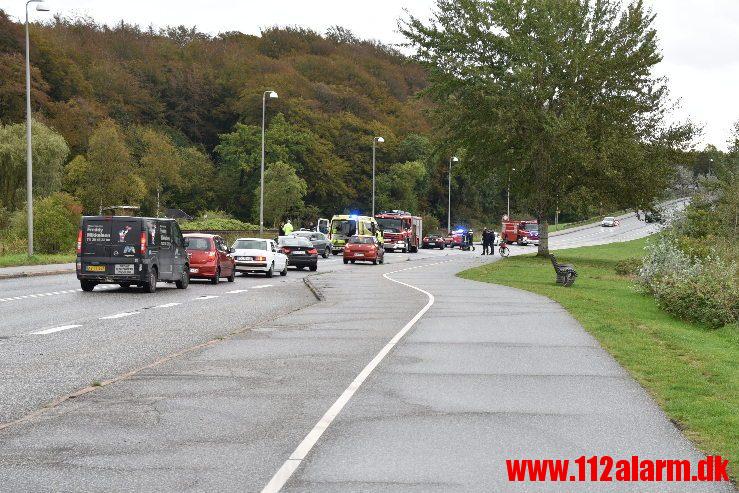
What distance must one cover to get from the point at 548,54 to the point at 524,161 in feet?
17.0

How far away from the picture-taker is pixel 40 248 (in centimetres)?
4494

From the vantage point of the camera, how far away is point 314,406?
8930 millimetres

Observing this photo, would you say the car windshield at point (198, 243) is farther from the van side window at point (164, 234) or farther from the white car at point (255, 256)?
the white car at point (255, 256)

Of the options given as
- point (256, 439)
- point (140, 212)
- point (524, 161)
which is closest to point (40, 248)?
point (524, 161)

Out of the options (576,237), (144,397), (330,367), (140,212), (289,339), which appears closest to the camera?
(144,397)

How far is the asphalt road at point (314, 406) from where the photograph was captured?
638cm

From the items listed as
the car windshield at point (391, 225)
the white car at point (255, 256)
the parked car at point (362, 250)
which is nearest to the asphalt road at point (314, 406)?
the white car at point (255, 256)

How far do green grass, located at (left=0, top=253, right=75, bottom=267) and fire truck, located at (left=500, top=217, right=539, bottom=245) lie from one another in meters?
61.2

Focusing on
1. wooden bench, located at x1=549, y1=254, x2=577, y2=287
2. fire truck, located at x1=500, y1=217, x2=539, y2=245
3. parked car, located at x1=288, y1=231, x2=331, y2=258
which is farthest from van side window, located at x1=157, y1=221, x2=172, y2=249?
fire truck, located at x1=500, y1=217, x2=539, y2=245

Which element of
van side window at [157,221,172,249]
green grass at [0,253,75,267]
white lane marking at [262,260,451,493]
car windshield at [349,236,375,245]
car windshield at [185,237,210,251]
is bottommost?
white lane marking at [262,260,451,493]

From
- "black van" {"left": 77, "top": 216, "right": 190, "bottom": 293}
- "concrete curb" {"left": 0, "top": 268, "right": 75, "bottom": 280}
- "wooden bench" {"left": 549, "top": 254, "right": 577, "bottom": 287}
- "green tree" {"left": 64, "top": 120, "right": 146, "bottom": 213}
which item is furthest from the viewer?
"green tree" {"left": 64, "top": 120, "right": 146, "bottom": 213}

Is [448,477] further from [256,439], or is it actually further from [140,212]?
[140,212]

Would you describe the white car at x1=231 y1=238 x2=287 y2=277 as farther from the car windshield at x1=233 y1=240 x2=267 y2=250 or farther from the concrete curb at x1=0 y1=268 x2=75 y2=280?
the concrete curb at x1=0 y1=268 x2=75 y2=280

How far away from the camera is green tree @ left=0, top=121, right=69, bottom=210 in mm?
55000
